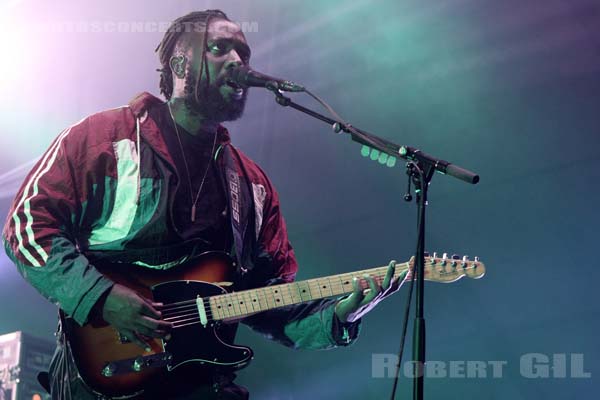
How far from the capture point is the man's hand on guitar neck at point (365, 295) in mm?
3082

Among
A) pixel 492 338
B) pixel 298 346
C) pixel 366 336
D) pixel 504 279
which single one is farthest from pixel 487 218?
pixel 298 346

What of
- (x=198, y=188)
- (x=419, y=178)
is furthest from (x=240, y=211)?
(x=419, y=178)

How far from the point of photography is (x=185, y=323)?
2.98m

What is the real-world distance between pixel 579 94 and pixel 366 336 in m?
2.21

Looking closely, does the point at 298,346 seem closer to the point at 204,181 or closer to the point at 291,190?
the point at 204,181

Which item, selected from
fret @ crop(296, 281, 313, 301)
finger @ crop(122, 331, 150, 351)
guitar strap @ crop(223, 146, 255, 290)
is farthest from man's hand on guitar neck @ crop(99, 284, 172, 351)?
fret @ crop(296, 281, 313, 301)

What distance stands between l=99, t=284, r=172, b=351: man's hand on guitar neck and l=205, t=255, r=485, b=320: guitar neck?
24cm

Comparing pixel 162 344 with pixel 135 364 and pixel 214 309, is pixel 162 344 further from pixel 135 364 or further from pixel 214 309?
pixel 214 309

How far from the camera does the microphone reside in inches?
110

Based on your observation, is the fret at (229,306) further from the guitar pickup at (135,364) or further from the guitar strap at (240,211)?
the guitar pickup at (135,364)

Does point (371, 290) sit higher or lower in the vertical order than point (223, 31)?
lower

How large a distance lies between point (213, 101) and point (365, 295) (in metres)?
1.11

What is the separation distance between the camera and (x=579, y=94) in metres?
5.12

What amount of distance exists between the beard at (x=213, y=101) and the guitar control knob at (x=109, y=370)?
1227 mm
